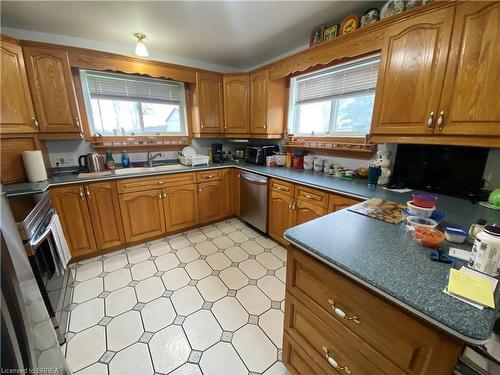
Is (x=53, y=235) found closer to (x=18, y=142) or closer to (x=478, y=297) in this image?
(x=18, y=142)

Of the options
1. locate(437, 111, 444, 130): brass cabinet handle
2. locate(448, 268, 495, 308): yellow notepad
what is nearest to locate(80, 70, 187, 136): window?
Result: locate(437, 111, 444, 130): brass cabinet handle

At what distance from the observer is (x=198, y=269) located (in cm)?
208

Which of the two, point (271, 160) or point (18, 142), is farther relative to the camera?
point (271, 160)

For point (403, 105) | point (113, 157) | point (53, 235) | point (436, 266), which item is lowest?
point (53, 235)

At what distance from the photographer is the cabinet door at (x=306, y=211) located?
195 cm

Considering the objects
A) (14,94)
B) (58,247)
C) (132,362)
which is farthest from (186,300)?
(14,94)

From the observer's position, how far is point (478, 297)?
61 cm

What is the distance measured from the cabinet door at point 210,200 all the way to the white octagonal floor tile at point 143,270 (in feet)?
3.02

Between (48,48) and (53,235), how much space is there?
1811 millimetres

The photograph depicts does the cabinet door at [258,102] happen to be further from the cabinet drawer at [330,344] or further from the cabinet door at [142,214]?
the cabinet drawer at [330,344]

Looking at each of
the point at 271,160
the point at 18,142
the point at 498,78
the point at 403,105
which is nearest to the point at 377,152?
the point at 403,105

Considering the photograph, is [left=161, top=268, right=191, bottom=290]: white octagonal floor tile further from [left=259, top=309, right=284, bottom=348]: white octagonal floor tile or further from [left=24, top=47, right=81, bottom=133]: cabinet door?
[left=24, top=47, right=81, bottom=133]: cabinet door

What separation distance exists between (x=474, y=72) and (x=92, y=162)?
3.37 metres

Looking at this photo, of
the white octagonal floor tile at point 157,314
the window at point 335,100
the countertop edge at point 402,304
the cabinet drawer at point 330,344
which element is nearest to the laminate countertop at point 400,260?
the countertop edge at point 402,304
